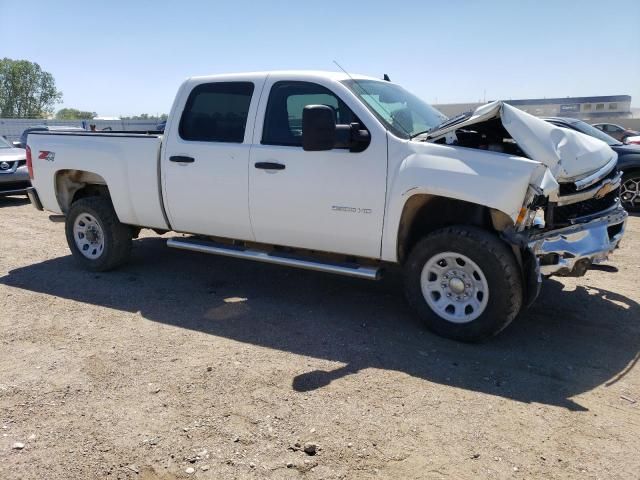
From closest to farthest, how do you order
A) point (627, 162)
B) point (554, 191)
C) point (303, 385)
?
point (303, 385), point (554, 191), point (627, 162)

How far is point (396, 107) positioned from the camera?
496 centimetres

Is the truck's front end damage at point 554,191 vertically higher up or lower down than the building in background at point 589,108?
lower down

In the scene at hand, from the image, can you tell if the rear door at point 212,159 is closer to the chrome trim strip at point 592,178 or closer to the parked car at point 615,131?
the chrome trim strip at point 592,178

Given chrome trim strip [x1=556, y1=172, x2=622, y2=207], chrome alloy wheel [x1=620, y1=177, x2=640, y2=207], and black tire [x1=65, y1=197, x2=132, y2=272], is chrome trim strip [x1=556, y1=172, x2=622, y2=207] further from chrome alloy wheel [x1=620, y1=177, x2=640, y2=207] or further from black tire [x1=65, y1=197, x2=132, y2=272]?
chrome alloy wheel [x1=620, y1=177, x2=640, y2=207]

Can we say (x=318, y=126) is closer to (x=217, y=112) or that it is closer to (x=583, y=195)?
(x=217, y=112)

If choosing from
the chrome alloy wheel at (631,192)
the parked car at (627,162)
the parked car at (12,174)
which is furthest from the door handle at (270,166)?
the parked car at (12,174)

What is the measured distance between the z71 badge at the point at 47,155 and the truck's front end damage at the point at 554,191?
4.40 metres

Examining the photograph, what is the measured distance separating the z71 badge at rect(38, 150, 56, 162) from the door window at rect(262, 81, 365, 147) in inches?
113

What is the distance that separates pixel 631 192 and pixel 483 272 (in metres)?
7.41

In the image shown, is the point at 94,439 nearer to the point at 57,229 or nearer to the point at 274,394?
the point at 274,394

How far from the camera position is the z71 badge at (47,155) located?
6258mm

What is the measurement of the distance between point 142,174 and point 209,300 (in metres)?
1.50

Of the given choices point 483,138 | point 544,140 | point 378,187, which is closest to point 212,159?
point 378,187

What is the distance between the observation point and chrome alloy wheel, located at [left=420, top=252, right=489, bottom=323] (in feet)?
13.7
